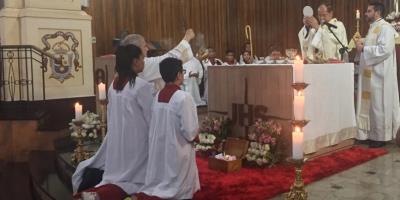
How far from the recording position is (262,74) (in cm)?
569

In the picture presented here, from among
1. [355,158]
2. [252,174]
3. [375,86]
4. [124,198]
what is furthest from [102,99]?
[375,86]

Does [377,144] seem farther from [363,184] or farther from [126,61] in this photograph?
[126,61]

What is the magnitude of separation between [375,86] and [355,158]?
140cm

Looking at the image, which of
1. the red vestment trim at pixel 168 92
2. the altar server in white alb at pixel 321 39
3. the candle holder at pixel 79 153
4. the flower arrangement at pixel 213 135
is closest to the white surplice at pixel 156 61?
the candle holder at pixel 79 153

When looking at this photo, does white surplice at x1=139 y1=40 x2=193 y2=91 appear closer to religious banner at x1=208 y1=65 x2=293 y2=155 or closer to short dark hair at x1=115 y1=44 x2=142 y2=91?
religious banner at x1=208 y1=65 x2=293 y2=155

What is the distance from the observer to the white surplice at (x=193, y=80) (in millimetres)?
11688

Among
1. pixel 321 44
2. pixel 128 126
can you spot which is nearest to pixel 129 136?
pixel 128 126

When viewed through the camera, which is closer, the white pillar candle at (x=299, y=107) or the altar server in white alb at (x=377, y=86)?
the white pillar candle at (x=299, y=107)

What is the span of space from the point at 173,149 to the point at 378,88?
391 cm

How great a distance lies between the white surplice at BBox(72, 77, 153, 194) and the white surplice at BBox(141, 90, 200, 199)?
0.43 feet

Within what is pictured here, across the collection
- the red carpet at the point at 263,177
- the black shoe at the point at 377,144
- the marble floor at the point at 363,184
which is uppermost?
the black shoe at the point at 377,144

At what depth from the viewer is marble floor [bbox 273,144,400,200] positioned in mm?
4371

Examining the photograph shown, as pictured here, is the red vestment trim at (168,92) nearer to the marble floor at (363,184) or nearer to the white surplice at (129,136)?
the white surplice at (129,136)

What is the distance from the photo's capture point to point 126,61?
4.07 metres
